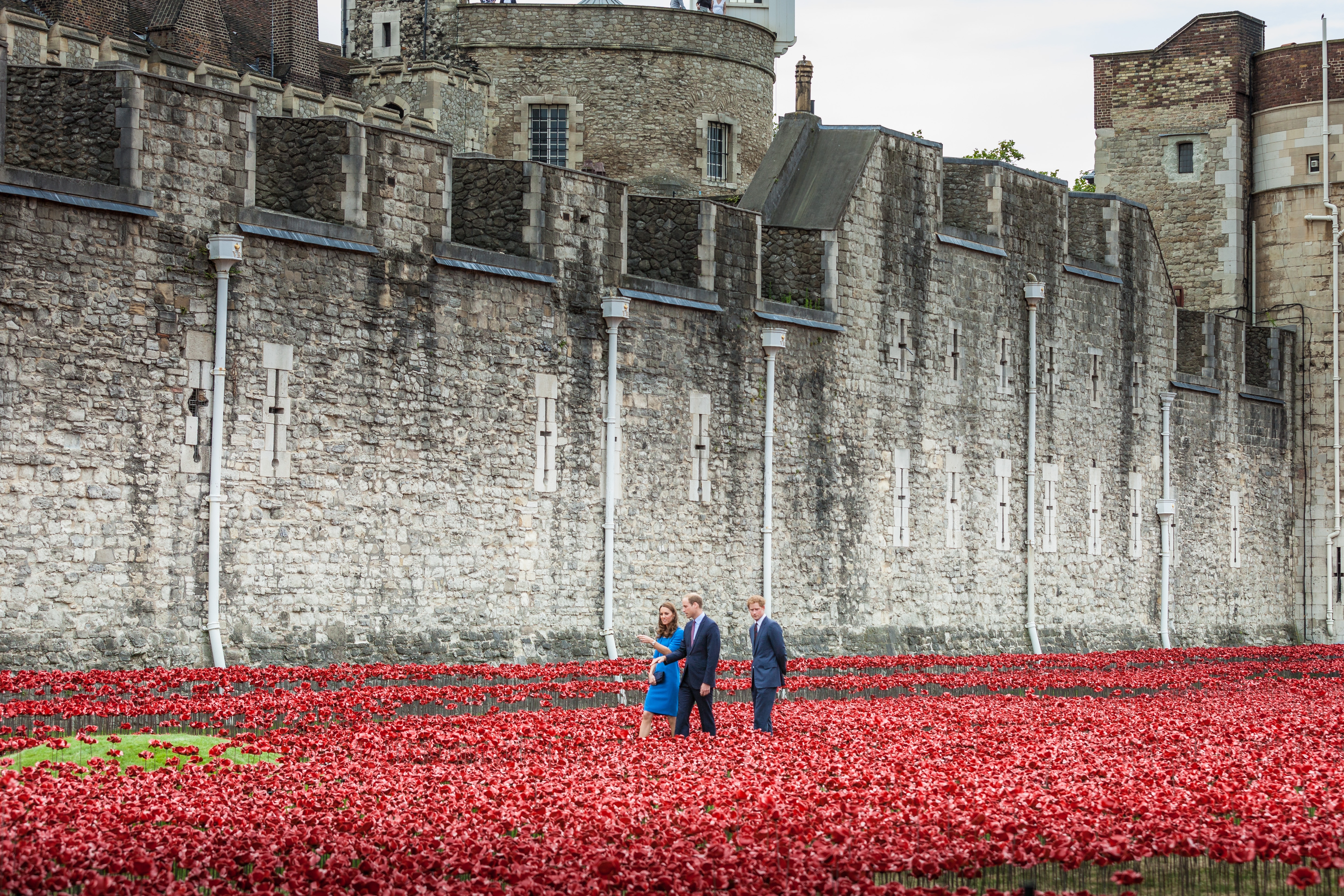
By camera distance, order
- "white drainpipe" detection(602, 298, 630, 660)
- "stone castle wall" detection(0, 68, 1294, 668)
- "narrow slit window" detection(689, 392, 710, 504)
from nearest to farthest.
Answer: "stone castle wall" detection(0, 68, 1294, 668)
"white drainpipe" detection(602, 298, 630, 660)
"narrow slit window" detection(689, 392, 710, 504)

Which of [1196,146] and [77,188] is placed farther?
[1196,146]

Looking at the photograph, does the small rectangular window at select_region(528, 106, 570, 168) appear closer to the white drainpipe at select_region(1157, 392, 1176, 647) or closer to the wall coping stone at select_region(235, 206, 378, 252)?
the white drainpipe at select_region(1157, 392, 1176, 647)

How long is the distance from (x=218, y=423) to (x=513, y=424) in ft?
13.2

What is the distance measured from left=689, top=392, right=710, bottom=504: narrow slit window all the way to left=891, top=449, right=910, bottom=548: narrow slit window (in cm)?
393

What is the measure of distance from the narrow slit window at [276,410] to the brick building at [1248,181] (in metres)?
22.4

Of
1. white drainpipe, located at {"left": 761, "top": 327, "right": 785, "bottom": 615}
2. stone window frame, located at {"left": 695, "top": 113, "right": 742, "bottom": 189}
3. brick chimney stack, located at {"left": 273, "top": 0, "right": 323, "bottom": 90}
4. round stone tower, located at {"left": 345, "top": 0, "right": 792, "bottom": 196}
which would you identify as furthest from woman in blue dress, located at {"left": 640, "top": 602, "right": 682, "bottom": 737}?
brick chimney stack, located at {"left": 273, "top": 0, "right": 323, "bottom": 90}

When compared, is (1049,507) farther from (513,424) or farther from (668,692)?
(668,692)

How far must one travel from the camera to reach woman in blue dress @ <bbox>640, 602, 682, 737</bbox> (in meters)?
13.2

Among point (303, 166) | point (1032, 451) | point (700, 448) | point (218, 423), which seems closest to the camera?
point (218, 423)

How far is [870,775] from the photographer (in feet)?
36.7

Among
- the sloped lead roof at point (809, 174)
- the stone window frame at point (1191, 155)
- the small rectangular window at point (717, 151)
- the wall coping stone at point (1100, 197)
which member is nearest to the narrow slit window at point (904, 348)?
the sloped lead roof at point (809, 174)

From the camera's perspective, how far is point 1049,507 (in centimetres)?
2822

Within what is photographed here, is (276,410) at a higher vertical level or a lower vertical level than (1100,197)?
lower

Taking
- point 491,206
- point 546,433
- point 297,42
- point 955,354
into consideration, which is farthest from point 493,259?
point 297,42
